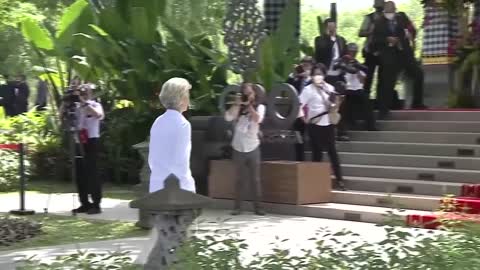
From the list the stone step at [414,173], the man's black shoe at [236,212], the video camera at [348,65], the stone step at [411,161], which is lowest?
the man's black shoe at [236,212]

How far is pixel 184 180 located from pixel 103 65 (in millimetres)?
9744

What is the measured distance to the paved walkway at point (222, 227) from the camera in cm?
892

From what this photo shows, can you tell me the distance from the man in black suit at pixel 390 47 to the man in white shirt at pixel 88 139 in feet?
17.7

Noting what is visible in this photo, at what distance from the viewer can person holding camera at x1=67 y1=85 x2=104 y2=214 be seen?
1227 cm

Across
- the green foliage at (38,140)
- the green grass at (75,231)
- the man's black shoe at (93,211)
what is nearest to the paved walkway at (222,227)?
the man's black shoe at (93,211)

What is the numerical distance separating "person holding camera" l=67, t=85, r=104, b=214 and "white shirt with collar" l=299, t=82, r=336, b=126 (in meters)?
2.99

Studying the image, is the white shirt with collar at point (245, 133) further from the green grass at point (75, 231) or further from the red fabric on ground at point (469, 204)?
the red fabric on ground at point (469, 204)

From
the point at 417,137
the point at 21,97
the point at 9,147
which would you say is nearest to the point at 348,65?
the point at 417,137

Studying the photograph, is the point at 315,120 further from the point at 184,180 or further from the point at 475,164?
the point at 184,180

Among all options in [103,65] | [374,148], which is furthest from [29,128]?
[374,148]

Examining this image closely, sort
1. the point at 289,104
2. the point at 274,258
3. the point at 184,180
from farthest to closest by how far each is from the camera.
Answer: the point at 289,104
the point at 184,180
the point at 274,258

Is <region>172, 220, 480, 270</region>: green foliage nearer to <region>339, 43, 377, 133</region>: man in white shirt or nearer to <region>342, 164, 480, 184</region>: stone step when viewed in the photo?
<region>342, 164, 480, 184</region>: stone step

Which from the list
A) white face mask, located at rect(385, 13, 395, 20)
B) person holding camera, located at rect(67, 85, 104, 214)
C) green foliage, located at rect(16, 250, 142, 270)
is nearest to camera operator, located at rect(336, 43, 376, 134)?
white face mask, located at rect(385, 13, 395, 20)

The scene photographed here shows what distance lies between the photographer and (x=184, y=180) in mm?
7117
